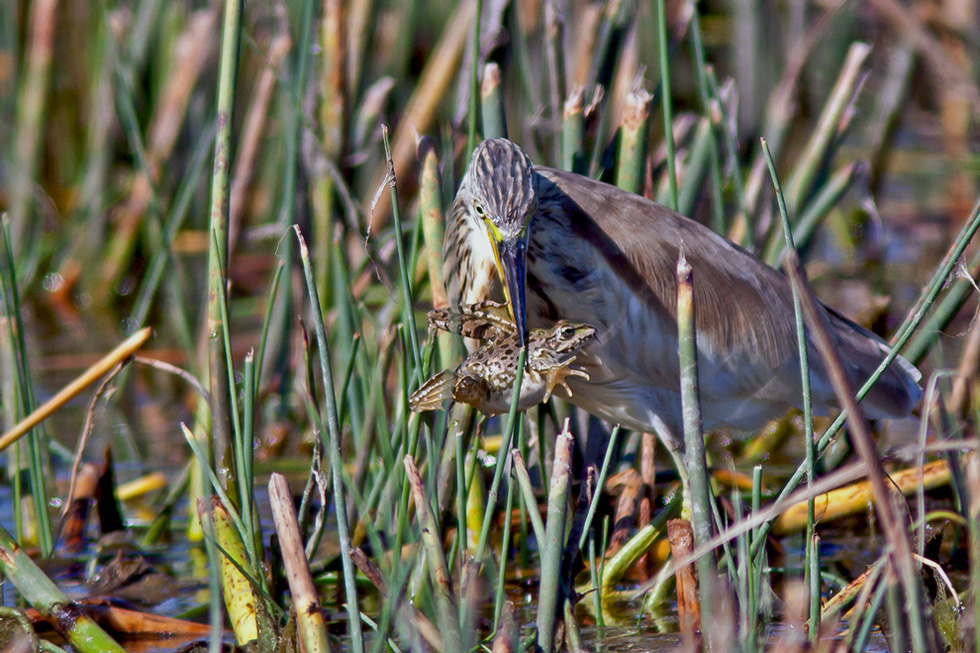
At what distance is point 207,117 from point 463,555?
3.29 metres

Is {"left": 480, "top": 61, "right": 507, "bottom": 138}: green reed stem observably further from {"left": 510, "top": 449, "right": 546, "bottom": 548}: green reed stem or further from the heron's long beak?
{"left": 510, "top": 449, "right": 546, "bottom": 548}: green reed stem

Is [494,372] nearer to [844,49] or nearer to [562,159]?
[562,159]

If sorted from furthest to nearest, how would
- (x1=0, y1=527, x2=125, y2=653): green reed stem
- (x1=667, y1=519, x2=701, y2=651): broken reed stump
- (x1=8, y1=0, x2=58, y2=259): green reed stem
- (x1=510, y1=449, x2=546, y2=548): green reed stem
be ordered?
(x1=8, y1=0, x2=58, y2=259): green reed stem, (x1=0, y1=527, x2=125, y2=653): green reed stem, (x1=667, y1=519, x2=701, y2=651): broken reed stump, (x1=510, y1=449, x2=546, y2=548): green reed stem

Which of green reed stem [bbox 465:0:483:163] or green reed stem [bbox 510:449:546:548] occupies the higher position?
green reed stem [bbox 465:0:483:163]

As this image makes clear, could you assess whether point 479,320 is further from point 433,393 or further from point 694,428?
point 694,428

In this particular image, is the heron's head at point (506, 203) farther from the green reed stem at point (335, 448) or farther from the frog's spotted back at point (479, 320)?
the green reed stem at point (335, 448)

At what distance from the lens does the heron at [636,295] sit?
226 cm

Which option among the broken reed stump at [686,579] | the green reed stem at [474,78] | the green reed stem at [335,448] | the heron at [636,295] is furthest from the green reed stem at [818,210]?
the green reed stem at [335,448]

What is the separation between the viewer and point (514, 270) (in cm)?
210

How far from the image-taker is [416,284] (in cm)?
272

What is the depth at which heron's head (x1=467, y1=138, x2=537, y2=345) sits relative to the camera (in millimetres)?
2127

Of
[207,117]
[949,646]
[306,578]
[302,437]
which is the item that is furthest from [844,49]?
[306,578]

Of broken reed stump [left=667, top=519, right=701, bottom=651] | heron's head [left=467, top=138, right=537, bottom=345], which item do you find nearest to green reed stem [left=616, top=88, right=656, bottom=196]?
heron's head [left=467, top=138, right=537, bottom=345]

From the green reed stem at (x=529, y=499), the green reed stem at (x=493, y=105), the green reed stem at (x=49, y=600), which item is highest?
the green reed stem at (x=493, y=105)
